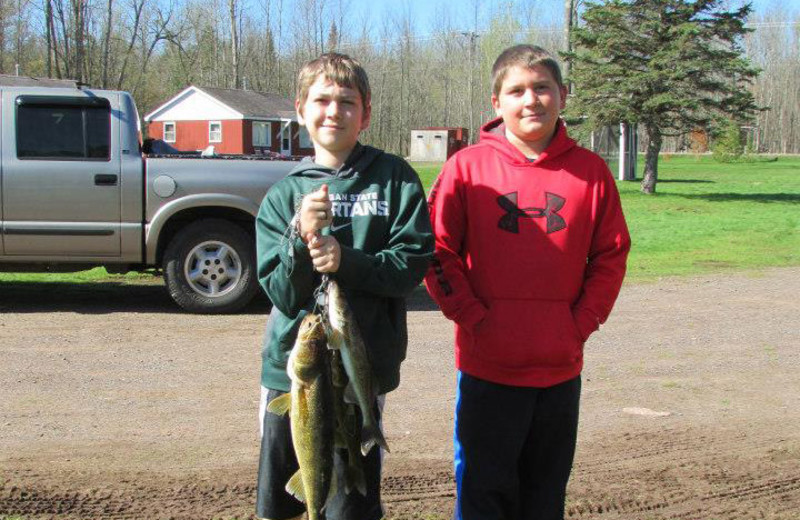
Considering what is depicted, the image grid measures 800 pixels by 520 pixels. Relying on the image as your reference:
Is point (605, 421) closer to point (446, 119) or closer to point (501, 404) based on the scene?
point (501, 404)

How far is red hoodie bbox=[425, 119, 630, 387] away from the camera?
326cm

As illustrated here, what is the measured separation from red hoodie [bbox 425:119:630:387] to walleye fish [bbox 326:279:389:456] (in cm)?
57

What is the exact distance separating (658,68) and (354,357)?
25.9m

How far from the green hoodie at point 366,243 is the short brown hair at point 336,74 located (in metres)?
0.21

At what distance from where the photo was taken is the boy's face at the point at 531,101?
10.8 feet

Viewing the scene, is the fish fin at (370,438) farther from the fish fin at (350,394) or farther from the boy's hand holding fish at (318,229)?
the boy's hand holding fish at (318,229)

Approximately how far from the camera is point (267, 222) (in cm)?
305

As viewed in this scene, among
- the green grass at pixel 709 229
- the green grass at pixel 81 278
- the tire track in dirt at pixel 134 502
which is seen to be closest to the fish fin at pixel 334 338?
the tire track in dirt at pixel 134 502

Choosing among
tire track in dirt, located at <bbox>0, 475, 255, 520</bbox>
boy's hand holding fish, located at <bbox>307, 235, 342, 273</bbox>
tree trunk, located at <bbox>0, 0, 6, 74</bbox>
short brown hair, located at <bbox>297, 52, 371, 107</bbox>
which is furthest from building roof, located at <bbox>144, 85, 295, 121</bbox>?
boy's hand holding fish, located at <bbox>307, 235, 342, 273</bbox>

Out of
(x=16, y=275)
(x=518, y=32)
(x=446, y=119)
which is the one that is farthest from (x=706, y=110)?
(x=446, y=119)

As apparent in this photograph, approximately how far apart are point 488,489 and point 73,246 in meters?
6.41

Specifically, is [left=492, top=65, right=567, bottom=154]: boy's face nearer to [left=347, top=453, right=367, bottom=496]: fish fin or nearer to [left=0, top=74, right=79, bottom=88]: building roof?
[left=347, top=453, right=367, bottom=496]: fish fin

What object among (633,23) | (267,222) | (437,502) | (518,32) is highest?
(518,32)

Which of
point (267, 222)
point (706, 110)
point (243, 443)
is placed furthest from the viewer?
point (706, 110)
